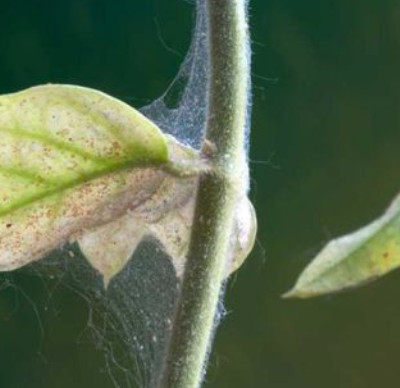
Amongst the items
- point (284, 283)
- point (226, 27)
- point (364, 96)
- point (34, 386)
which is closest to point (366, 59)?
point (364, 96)

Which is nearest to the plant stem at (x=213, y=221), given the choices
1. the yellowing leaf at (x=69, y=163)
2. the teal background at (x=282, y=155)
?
the yellowing leaf at (x=69, y=163)

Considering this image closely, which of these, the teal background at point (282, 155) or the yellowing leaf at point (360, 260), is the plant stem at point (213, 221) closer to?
the yellowing leaf at point (360, 260)

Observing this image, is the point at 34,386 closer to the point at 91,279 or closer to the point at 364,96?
the point at 364,96

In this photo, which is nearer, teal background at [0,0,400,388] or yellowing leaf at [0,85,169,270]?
yellowing leaf at [0,85,169,270]

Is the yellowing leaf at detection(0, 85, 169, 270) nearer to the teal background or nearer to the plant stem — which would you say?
the plant stem

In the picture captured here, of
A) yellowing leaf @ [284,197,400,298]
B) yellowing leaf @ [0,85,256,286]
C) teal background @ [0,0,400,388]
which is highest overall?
yellowing leaf @ [0,85,256,286]

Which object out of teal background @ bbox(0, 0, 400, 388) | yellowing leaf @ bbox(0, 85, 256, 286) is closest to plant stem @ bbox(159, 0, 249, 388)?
yellowing leaf @ bbox(0, 85, 256, 286)
